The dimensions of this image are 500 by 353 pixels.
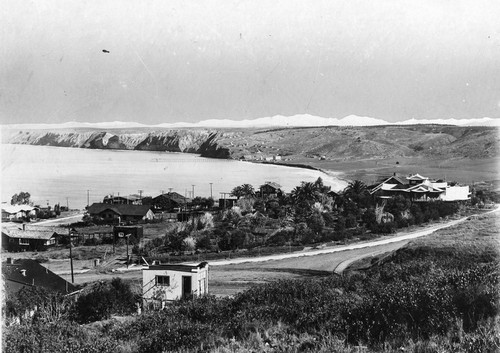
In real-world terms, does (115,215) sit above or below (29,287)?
above

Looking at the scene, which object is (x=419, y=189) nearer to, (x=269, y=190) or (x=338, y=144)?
(x=338, y=144)

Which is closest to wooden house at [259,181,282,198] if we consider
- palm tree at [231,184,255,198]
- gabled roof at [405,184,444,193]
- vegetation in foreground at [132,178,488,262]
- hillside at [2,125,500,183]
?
vegetation in foreground at [132,178,488,262]

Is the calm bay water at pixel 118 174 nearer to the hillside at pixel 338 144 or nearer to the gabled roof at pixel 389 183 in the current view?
the hillside at pixel 338 144

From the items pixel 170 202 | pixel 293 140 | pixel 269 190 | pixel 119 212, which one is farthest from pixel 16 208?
pixel 293 140

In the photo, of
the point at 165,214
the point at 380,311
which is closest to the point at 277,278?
the point at 165,214

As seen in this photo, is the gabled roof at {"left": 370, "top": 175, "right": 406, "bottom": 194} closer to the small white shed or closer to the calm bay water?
the calm bay water

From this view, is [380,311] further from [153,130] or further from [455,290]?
[153,130]

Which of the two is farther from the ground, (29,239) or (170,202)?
(170,202)

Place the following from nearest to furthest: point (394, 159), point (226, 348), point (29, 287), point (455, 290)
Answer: point (226, 348) < point (455, 290) < point (29, 287) < point (394, 159)
